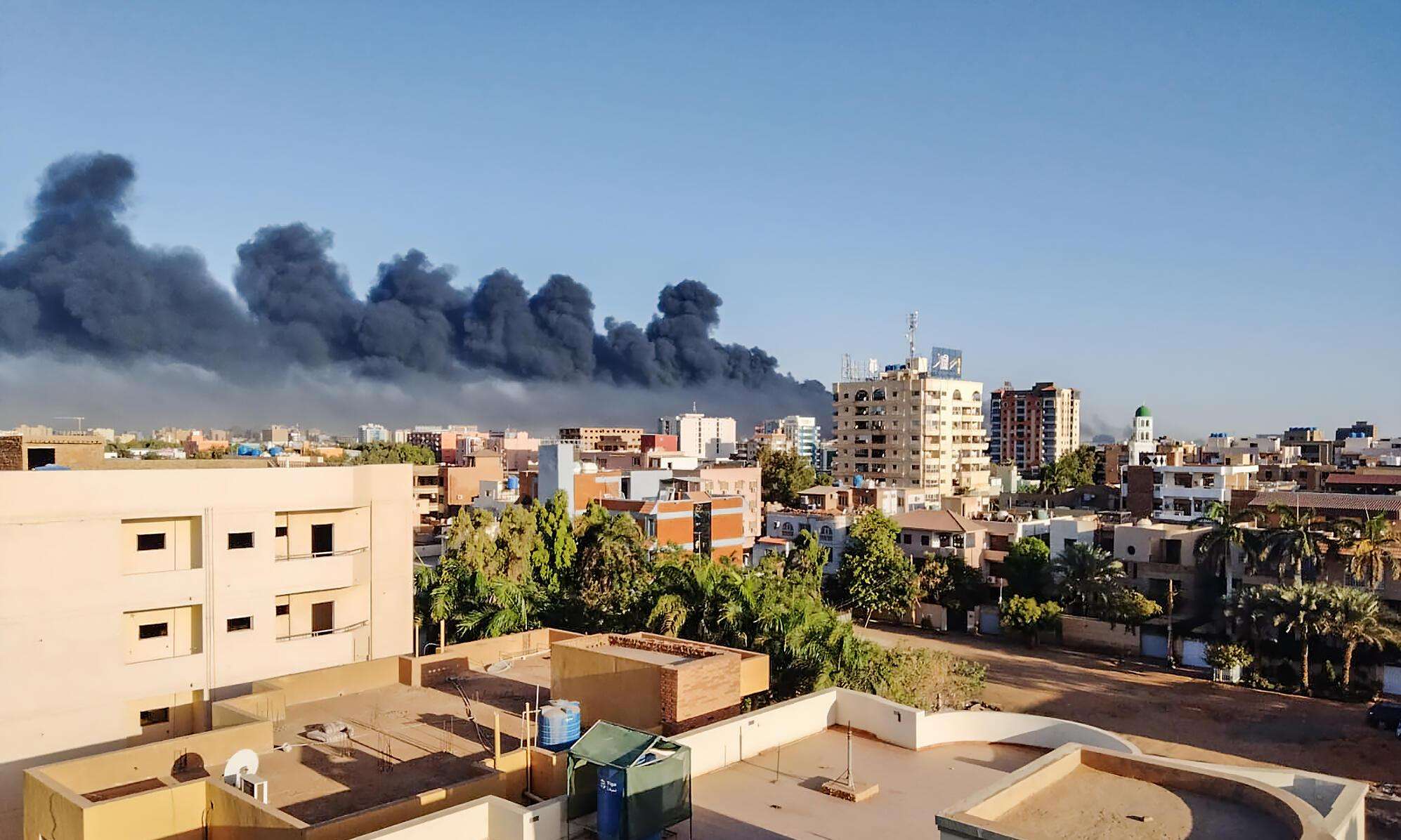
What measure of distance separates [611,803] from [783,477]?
75744mm

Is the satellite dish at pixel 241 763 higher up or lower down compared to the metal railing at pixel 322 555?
lower down

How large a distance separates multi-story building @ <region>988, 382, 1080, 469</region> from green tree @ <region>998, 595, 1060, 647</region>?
109 m

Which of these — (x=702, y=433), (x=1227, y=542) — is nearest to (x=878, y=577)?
(x=1227, y=542)

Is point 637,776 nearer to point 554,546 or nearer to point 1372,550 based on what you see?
point 554,546

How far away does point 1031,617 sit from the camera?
4231 cm

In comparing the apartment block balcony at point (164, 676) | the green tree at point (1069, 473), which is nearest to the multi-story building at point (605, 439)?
the green tree at point (1069, 473)

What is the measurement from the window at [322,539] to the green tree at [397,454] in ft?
203

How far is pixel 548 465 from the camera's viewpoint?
54.9 meters

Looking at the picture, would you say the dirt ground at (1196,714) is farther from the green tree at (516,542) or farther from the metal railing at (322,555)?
the metal railing at (322,555)

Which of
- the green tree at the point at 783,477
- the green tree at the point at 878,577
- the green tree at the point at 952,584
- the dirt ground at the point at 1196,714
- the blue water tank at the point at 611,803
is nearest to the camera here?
the blue water tank at the point at 611,803

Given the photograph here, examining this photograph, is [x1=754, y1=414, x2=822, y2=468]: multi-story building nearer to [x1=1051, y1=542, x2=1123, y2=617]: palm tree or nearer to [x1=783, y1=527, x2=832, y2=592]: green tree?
[x1=783, y1=527, x2=832, y2=592]: green tree

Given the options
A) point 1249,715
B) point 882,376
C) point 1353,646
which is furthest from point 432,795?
point 882,376

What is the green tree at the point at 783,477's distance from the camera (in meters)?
84.5

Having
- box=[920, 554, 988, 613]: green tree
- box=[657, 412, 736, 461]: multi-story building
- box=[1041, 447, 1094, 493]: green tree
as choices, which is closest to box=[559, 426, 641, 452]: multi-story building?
box=[657, 412, 736, 461]: multi-story building
